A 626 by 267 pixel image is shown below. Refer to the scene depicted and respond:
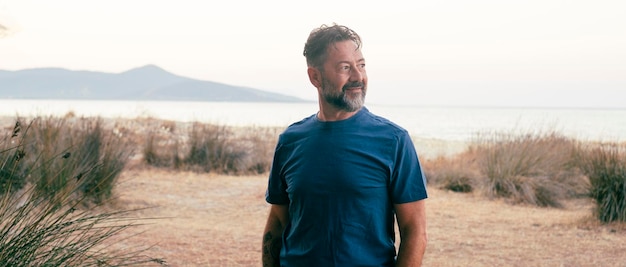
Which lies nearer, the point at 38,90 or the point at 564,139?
the point at 564,139

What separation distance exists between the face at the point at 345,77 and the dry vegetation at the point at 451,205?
2.35 meters

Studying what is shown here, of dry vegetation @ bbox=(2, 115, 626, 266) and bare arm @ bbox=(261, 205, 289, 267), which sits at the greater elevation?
bare arm @ bbox=(261, 205, 289, 267)

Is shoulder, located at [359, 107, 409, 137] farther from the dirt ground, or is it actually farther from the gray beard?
the dirt ground

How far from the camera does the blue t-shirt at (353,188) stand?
229 centimetres

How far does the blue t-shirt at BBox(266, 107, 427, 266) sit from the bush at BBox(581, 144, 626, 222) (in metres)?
7.05

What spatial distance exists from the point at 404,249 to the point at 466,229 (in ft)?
21.3

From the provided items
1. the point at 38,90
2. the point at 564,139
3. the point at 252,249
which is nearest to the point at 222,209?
the point at 252,249

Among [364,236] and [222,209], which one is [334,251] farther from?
[222,209]

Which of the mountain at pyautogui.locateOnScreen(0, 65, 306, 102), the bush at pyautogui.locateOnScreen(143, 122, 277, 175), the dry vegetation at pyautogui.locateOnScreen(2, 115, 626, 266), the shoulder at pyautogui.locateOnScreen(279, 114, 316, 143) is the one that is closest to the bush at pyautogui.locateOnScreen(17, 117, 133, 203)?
the dry vegetation at pyautogui.locateOnScreen(2, 115, 626, 266)

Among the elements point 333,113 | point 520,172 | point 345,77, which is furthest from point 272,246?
point 520,172

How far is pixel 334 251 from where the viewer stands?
2297 millimetres

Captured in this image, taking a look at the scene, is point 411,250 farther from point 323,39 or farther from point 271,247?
point 323,39

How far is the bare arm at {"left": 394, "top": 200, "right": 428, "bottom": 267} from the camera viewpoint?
230 centimetres

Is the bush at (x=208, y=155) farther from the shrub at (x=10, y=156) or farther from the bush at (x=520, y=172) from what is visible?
the shrub at (x=10, y=156)
